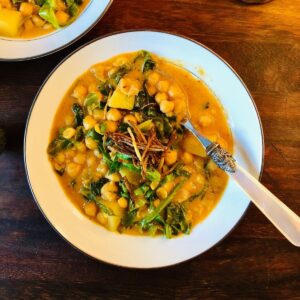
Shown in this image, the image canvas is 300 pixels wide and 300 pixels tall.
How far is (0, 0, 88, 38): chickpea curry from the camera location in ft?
10.2

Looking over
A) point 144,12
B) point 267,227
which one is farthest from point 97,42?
point 267,227

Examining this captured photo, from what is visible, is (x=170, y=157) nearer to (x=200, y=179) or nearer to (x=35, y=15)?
(x=200, y=179)

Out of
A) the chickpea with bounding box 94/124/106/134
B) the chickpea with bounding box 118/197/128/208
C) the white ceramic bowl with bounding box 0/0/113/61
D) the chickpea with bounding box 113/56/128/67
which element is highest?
the white ceramic bowl with bounding box 0/0/113/61

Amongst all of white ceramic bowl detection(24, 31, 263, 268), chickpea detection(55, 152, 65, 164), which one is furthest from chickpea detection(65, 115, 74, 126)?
chickpea detection(55, 152, 65, 164)

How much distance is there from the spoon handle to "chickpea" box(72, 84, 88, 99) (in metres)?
1.19

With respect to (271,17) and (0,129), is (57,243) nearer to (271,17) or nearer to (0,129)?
(0,129)

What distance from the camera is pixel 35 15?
317 centimetres

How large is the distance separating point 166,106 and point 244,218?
39.3 inches

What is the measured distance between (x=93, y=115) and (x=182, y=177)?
0.77m

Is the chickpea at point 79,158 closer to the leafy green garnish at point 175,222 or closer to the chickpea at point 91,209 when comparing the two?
the chickpea at point 91,209

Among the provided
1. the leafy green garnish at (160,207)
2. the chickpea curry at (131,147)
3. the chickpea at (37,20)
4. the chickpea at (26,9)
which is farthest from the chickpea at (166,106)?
the chickpea at (26,9)

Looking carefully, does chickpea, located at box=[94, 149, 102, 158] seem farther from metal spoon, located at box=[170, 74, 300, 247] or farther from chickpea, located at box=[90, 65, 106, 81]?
metal spoon, located at box=[170, 74, 300, 247]

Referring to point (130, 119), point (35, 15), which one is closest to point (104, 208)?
point (130, 119)

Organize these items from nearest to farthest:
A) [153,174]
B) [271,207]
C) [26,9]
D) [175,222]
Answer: [271,207] → [153,174] → [175,222] → [26,9]
